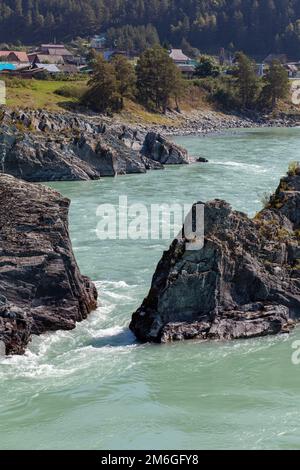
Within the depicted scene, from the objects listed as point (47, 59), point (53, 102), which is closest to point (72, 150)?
point (53, 102)

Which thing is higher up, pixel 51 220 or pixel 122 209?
pixel 51 220

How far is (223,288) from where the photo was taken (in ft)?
Answer: 69.9

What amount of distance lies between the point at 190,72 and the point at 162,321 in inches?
4605

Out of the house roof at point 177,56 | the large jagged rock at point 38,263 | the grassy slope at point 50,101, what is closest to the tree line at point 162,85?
the grassy slope at point 50,101

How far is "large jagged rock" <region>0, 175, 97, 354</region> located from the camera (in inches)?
851

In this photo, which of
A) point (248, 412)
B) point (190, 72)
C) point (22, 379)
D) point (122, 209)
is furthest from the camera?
point (190, 72)

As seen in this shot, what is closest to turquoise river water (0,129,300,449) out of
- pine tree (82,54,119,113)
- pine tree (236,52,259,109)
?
pine tree (82,54,119,113)

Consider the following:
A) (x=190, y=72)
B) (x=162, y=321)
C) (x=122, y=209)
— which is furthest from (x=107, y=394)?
(x=190, y=72)

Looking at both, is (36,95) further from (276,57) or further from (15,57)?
(276,57)

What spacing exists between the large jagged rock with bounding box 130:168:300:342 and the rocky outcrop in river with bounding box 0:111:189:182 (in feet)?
108

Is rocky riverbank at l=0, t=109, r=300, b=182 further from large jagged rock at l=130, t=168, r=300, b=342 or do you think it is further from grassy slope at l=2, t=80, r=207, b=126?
large jagged rock at l=130, t=168, r=300, b=342
